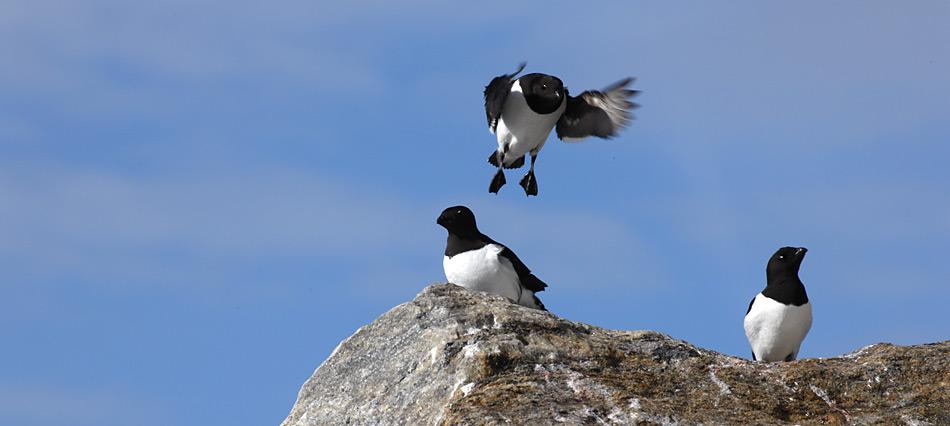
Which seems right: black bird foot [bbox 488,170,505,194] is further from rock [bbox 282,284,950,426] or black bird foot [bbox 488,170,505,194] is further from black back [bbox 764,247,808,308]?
rock [bbox 282,284,950,426]

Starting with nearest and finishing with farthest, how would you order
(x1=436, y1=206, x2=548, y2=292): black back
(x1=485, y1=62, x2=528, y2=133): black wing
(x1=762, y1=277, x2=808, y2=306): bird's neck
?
(x1=762, y1=277, x2=808, y2=306): bird's neck
(x1=436, y1=206, x2=548, y2=292): black back
(x1=485, y1=62, x2=528, y2=133): black wing

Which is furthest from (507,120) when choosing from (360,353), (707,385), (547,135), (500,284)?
(707,385)

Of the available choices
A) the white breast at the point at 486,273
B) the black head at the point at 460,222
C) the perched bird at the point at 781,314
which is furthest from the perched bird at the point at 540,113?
the perched bird at the point at 781,314

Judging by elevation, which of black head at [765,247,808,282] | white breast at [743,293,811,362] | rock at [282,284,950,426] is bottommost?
rock at [282,284,950,426]

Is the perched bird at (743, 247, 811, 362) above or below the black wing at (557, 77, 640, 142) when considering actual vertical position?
below

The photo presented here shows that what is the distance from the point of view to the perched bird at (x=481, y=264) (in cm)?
1227

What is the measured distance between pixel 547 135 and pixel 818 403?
9.33 m

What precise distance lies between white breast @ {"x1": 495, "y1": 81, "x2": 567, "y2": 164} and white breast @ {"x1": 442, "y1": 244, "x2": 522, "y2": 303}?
4540 millimetres

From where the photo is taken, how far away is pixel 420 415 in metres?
8.20

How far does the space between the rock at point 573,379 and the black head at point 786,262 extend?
296cm

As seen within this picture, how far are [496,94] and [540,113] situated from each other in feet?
2.20

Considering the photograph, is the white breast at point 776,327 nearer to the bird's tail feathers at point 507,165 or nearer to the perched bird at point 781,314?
the perched bird at point 781,314

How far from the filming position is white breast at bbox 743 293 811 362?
12328 mm

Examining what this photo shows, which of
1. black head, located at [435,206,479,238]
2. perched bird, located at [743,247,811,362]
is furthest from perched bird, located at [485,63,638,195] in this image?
perched bird, located at [743,247,811,362]
